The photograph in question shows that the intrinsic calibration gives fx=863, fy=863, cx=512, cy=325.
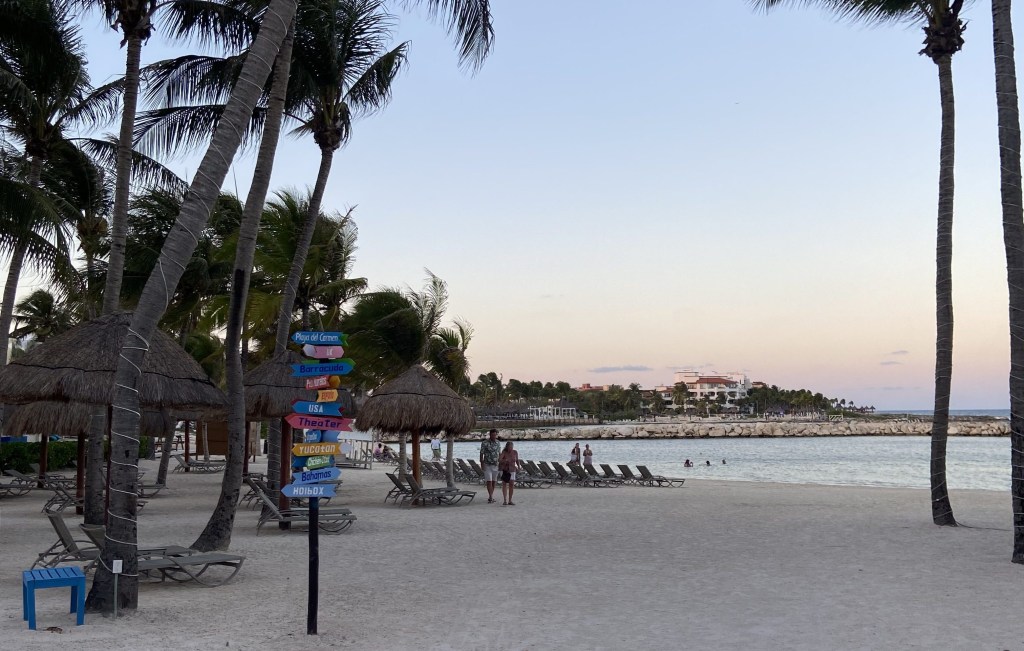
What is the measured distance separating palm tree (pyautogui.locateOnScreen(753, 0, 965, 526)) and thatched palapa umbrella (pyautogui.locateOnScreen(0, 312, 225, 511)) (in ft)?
33.4

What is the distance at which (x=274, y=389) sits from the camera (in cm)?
1442

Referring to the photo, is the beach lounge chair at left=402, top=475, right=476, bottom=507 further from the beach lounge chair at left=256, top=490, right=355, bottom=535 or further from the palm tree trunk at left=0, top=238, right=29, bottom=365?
the palm tree trunk at left=0, top=238, right=29, bottom=365

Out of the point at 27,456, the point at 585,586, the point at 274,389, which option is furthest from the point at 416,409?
the point at 27,456

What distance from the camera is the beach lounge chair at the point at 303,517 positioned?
477 inches

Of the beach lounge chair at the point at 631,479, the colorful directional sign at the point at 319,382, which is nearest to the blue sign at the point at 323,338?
the colorful directional sign at the point at 319,382

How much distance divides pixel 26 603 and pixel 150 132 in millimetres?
9988

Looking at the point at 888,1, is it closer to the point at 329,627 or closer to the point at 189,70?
the point at 189,70

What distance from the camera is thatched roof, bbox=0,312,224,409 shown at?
9.64m

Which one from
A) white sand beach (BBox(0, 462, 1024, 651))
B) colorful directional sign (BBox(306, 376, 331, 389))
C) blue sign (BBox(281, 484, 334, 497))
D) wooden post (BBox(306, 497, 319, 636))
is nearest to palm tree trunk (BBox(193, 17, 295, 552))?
white sand beach (BBox(0, 462, 1024, 651))

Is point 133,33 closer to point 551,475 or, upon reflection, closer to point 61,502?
point 61,502

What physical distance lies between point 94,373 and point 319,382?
458 centimetres

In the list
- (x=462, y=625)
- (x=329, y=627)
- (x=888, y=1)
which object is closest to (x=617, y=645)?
(x=462, y=625)

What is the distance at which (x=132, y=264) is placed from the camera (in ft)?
69.3

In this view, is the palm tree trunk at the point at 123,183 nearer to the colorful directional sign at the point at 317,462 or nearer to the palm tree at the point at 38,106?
the palm tree at the point at 38,106
